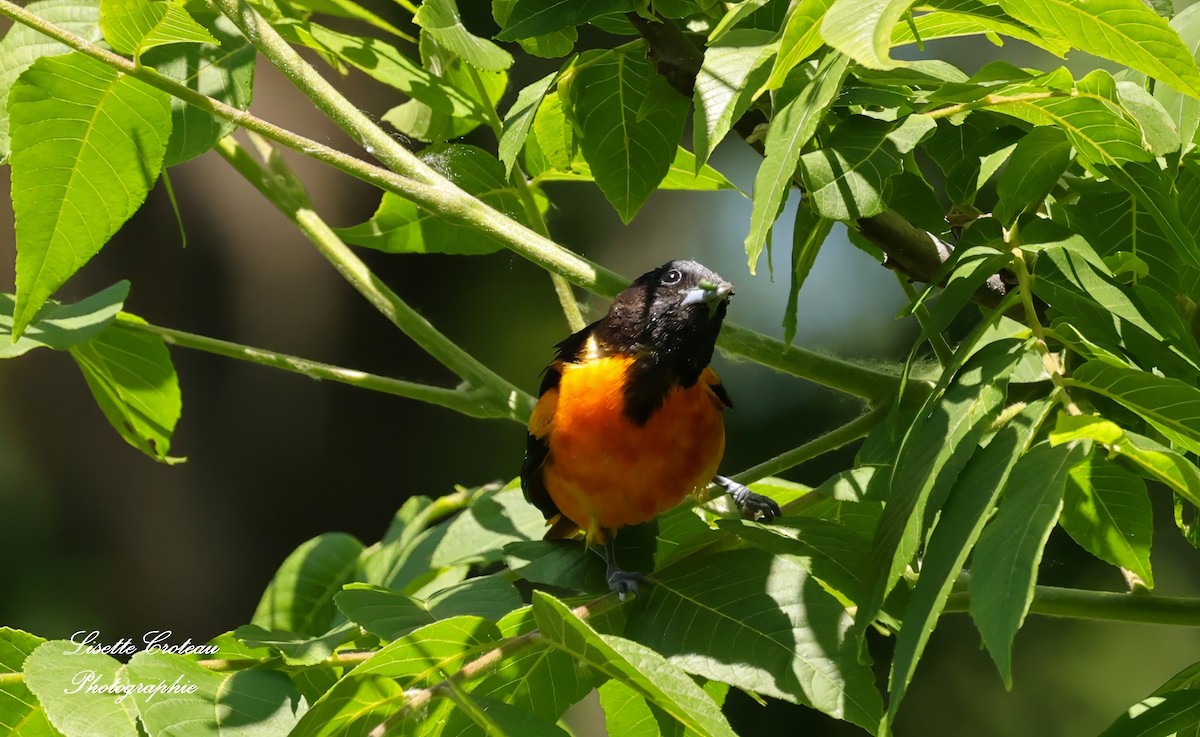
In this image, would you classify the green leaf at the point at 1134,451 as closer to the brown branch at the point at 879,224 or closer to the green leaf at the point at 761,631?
the green leaf at the point at 761,631

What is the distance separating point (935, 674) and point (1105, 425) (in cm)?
482

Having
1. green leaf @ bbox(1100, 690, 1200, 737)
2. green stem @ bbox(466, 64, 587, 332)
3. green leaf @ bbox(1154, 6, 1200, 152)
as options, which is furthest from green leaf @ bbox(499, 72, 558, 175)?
green leaf @ bbox(1100, 690, 1200, 737)

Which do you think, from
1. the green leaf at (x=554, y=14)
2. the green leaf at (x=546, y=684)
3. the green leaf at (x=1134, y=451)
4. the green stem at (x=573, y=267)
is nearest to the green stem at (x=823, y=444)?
the green stem at (x=573, y=267)

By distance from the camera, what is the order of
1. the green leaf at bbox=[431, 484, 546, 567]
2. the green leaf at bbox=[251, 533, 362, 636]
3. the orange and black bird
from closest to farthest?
the orange and black bird
the green leaf at bbox=[431, 484, 546, 567]
the green leaf at bbox=[251, 533, 362, 636]

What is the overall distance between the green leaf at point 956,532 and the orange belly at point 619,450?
0.95 meters

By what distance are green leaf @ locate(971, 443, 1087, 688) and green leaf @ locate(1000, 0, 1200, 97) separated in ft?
1.09

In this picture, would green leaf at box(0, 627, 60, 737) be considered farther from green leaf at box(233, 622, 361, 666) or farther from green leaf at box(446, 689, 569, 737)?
green leaf at box(446, 689, 569, 737)

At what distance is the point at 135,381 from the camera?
206 cm

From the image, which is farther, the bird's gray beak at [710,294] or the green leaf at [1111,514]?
the bird's gray beak at [710,294]

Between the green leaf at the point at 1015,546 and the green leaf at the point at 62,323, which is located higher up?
the green leaf at the point at 62,323

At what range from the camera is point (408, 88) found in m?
1.86

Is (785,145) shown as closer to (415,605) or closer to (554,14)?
(554,14)

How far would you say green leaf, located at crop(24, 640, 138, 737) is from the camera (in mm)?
1206

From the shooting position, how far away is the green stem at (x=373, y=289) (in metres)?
1.98
